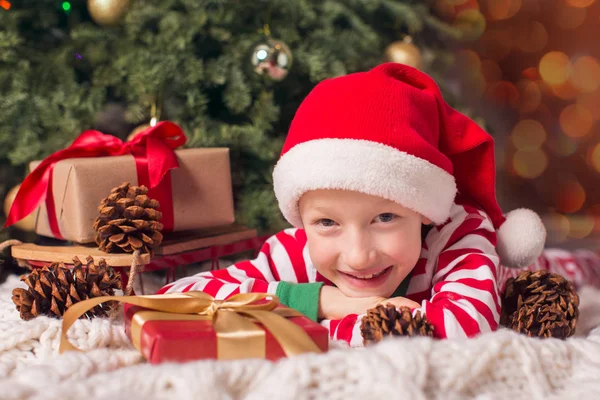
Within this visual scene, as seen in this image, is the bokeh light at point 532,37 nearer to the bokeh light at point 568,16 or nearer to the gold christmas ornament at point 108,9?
the bokeh light at point 568,16

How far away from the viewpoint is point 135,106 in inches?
59.7

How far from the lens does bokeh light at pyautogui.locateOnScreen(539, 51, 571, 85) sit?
2.50 m

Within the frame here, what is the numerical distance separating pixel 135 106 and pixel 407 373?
111cm

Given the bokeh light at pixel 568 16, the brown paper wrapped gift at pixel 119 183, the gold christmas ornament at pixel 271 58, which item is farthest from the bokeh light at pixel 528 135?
the brown paper wrapped gift at pixel 119 183

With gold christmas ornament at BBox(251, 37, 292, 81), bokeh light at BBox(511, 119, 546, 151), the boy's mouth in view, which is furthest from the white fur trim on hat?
bokeh light at BBox(511, 119, 546, 151)

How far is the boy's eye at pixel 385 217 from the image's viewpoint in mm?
902

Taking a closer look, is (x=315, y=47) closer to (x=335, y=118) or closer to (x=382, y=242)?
(x=335, y=118)

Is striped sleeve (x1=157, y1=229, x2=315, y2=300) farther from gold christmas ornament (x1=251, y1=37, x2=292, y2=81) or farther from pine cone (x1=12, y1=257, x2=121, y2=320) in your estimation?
gold christmas ornament (x1=251, y1=37, x2=292, y2=81)

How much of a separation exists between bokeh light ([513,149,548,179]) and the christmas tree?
1.16 metres

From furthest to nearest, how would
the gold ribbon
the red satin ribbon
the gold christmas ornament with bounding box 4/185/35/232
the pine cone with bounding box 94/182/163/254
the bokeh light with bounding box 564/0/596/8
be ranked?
1. the bokeh light with bounding box 564/0/596/8
2. the gold christmas ornament with bounding box 4/185/35/232
3. the red satin ribbon
4. the pine cone with bounding box 94/182/163/254
5. the gold ribbon

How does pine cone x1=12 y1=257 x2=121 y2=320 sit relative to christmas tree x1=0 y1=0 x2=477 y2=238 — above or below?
below

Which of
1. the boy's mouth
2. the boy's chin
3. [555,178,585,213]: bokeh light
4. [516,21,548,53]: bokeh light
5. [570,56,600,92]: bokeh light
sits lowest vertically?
[555,178,585,213]: bokeh light

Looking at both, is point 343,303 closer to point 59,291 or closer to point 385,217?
point 385,217

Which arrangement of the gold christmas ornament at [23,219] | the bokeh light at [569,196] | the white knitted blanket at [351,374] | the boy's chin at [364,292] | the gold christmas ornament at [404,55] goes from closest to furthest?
the white knitted blanket at [351,374] → the boy's chin at [364,292] → the gold christmas ornament at [23,219] → the gold christmas ornament at [404,55] → the bokeh light at [569,196]
